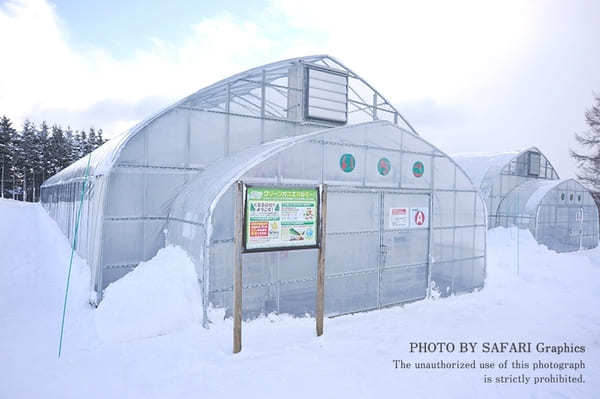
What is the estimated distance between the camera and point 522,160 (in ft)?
82.6

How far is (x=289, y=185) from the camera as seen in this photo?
846 centimetres

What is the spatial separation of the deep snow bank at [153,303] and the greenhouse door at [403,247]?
5.47 meters

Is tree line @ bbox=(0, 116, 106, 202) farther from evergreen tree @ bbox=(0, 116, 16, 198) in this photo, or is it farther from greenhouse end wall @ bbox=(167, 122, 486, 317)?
greenhouse end wall @ bbox=(167, 122, 486, 317)

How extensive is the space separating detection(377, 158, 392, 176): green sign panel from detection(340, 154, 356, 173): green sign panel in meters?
0.96

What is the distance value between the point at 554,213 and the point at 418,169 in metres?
16.4

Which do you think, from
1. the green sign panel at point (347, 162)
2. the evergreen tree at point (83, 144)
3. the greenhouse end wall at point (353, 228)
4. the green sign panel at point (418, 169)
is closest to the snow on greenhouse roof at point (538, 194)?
the greenhouse end wall at point (353, 228)

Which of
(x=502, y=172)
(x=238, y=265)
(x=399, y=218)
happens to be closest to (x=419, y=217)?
(x=399, y=218)

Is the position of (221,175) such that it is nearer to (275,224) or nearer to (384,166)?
(275,224)

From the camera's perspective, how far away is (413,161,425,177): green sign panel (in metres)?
11.7

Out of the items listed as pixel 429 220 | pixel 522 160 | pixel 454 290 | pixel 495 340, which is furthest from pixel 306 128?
pixel 522 160

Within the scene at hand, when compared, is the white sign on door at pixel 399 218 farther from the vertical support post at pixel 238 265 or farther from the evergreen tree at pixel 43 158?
the evergreen tree at pixel 43 158

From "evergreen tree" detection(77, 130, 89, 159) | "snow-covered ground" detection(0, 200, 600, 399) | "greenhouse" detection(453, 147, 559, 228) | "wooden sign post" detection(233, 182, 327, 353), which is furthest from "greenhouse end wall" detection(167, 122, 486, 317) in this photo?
"evergreen tree" detection(77, 130, 89, 159)

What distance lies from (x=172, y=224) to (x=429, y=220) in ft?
25.9

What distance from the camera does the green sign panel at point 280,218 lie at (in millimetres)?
7337
